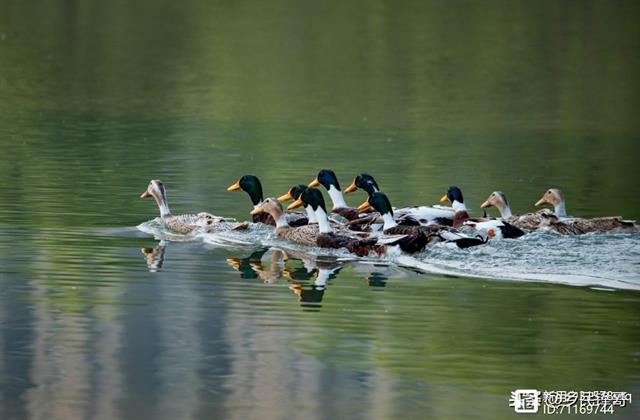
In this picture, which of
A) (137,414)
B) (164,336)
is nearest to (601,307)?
(164,336)

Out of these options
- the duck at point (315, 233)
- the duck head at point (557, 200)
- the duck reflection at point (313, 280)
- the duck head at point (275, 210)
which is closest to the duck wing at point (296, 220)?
the duck at point (315, 233)

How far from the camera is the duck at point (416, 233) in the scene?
17891mm

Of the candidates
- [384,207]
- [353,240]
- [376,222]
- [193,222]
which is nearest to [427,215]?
[376,222]

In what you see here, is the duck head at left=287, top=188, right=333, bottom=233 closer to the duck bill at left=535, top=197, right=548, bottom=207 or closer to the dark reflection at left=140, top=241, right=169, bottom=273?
the dark reflection at left=140, top=241, right=169, bottom=273

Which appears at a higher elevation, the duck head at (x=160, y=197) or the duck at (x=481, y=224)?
the duck head at (x=160, y=197)

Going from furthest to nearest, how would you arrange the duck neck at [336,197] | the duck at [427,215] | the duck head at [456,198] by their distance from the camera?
the duck neck at [336,197] → the duck head at [456,198] → the duck at [427,215]

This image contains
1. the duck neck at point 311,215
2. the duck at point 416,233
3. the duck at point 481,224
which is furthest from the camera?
the duck neck at point 311,215

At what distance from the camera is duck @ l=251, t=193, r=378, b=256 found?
728 inches

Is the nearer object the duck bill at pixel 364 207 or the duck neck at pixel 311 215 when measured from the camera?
the duck neck at pixel 311 215

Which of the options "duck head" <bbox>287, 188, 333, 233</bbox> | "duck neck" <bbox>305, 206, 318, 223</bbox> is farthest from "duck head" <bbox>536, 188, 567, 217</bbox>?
"duck head" <bbox>287, 188, 333, 233</bbox>

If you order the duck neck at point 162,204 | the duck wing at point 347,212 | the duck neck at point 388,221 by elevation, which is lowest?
the duck wing at point 347,212

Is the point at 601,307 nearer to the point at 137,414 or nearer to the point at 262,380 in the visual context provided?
the point at 262,380

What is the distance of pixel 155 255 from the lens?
18.6 m

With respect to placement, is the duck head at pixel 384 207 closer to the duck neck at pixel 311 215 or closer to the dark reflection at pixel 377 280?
the duck neck at pixel 311 215
